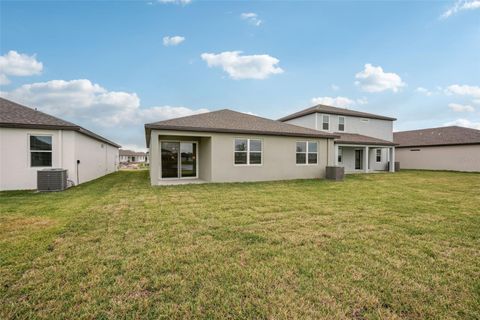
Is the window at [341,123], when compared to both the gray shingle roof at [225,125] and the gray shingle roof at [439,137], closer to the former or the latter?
the gray shingle roof at [225,125]

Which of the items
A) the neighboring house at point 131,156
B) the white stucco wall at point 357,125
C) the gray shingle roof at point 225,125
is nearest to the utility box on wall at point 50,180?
the gray shingle roof at point 225,125

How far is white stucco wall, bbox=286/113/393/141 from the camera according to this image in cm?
1892

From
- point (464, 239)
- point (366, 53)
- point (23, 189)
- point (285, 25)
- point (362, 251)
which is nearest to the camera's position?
point (362, 251)

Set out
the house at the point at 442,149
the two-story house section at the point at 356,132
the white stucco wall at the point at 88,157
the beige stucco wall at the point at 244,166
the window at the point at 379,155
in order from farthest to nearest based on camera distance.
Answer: the window at the point at 379,155 → the house at the point at 442,149 → the two-story house section at the point at 356,132 → the white stucco wall at the point at 88,157 → the beige stucco wall at the point at 244,166

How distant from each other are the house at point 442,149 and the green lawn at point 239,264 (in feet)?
67.5

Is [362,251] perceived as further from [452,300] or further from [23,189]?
[23,189]

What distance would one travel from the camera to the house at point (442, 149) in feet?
65.7

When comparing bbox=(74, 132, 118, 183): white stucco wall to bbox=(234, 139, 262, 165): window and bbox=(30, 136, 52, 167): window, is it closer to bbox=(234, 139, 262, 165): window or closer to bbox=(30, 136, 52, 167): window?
bbox=(30, 136, 52, 167): window

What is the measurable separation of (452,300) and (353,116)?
20661mm

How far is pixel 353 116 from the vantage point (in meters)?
20.5

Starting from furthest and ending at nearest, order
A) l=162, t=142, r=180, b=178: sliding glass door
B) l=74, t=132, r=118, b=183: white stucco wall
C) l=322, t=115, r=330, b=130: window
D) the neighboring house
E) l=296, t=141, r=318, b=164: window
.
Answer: the neighboring house < l=322, t=115, r=330, b=130: window < l=296, t=141, r=318, b=164: window < l=162, t=142, r=180, b=178: sliding glass door < l=74, t=132, r=118, b=183: white stucco wall

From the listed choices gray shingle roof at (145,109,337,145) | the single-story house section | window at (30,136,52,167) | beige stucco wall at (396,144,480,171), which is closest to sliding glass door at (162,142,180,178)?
the single-story house section

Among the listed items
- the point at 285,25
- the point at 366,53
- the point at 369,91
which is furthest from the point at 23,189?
the point at 369,91

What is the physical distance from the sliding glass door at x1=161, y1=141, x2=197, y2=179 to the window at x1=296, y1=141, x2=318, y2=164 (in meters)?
6.11
